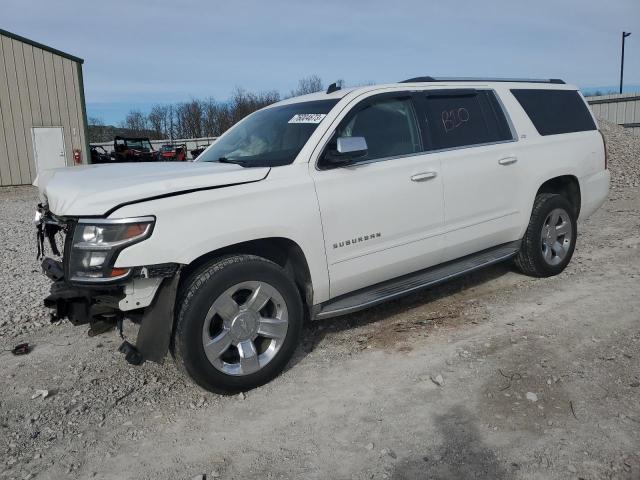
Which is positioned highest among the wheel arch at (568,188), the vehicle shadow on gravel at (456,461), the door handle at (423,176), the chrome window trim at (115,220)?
the door handle at (423,176)

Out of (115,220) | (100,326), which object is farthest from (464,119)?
(100,326)

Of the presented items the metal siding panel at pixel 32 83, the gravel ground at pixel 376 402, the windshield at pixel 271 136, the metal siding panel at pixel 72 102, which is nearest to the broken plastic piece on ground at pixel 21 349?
the gravel ground at pixel 376 402

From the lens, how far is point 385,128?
4188 mm

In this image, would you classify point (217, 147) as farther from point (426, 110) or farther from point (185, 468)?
point (185, 468)

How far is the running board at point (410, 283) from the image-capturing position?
3.86 meters

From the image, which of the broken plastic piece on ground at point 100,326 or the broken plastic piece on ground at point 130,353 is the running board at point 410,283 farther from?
the broken plastic piece on ground at point 100,326

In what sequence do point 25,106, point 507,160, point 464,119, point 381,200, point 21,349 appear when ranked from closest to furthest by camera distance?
point 381,200, point 21,349, point 464,119, point 507,160, point 25,106

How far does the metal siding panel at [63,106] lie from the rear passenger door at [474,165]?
60.9ft

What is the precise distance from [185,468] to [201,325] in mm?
799

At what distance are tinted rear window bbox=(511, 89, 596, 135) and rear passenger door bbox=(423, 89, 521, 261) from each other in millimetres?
444

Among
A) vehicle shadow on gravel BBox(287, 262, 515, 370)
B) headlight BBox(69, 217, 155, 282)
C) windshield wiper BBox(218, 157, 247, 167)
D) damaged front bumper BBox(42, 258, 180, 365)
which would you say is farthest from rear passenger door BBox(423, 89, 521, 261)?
headlight BBox(69, 217, 155, 282)

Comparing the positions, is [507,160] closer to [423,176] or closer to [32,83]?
[423,176]

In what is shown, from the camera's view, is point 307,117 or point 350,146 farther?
point 307,117

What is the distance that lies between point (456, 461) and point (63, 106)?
20594mm
